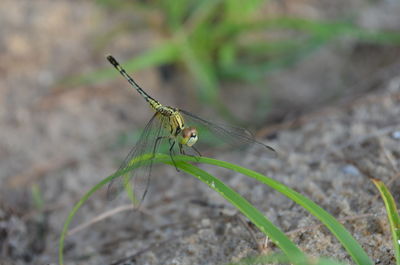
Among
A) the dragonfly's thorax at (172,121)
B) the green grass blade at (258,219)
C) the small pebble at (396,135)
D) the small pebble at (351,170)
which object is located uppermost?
the small pebble at (396,135)

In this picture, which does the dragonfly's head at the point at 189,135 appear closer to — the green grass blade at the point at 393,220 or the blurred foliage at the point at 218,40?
the green grass blade at the point at 393,220

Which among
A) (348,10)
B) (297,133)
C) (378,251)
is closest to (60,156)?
(297,133)

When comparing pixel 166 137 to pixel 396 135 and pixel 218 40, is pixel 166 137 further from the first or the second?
pixel 218 40

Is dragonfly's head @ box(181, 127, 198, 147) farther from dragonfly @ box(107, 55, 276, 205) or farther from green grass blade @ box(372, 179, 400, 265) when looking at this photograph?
green grass blade @ box(372, 179, 400, 265)

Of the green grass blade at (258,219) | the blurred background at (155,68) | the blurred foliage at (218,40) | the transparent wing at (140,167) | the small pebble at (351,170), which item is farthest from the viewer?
the blurred foliage at (218,40)

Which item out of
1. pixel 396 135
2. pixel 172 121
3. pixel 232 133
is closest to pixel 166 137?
pixel 172 121

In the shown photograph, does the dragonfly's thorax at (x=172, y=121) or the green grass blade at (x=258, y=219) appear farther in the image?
the dragonfly's thorax at (x=172, y=121)

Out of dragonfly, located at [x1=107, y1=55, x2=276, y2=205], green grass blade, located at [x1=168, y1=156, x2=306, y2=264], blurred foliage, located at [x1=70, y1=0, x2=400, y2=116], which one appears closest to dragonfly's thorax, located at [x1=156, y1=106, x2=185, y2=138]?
dragonfly, located at [x1=107, y1=55, x2=276, y2=205]

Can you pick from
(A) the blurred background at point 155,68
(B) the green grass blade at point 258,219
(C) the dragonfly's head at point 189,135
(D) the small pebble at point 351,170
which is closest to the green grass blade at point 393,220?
(B) the green grass blade at point 258,219
